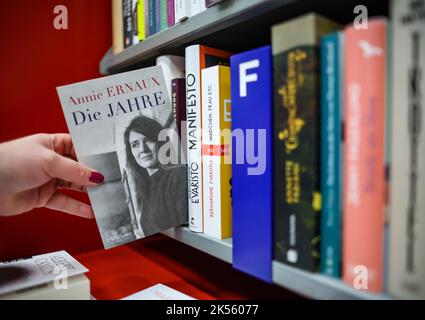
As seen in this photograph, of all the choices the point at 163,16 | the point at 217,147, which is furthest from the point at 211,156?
the point at 163,16

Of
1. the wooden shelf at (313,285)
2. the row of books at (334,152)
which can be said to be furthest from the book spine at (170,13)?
the wooden shelf at (313,285)

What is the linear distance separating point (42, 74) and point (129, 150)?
1.55 ft

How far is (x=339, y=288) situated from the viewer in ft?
1.34

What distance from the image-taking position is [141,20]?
817mm

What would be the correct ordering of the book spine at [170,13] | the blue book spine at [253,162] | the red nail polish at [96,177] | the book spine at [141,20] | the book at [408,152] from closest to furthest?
the book at [408,152]
the blue book spine at [253,162]
the red nail polish at [96,177]
the book spine at [170,13]
the book spine at [141,20]

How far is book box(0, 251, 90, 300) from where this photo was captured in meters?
0.56

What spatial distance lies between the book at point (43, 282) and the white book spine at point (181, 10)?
0.58 m

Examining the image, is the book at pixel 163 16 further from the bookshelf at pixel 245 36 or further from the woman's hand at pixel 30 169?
the woman's hand at pixel 30 169

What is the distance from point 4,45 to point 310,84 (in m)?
0.85

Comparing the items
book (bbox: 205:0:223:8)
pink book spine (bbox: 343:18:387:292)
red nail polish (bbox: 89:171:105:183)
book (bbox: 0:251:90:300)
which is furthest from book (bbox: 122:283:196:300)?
book (bbox: 205:0:223:8)

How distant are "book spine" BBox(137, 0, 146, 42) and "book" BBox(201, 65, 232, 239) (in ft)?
1.00

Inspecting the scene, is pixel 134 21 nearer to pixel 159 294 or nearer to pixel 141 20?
pixel 141 20

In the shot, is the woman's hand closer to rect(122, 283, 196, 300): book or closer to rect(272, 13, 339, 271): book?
rect(122, 283, 196, 300): book

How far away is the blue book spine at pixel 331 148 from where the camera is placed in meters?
0.42
